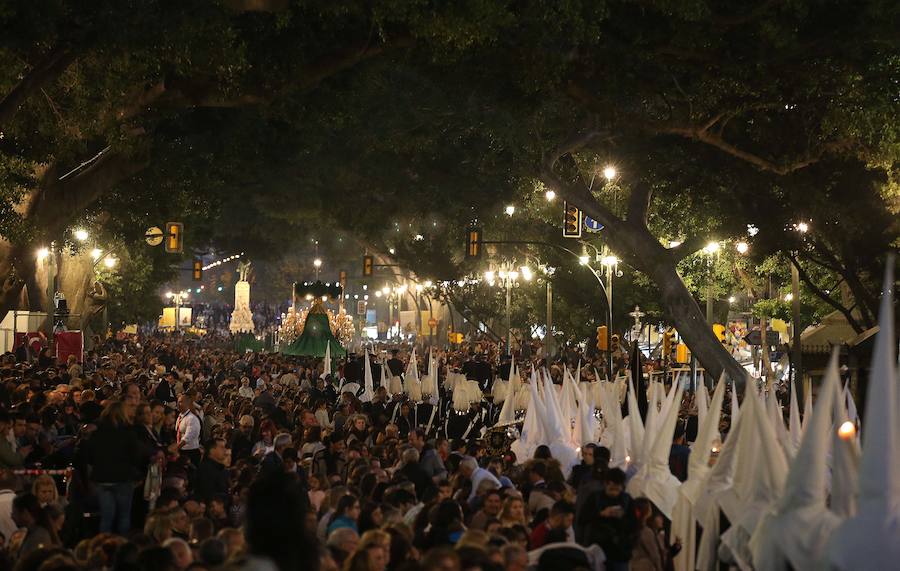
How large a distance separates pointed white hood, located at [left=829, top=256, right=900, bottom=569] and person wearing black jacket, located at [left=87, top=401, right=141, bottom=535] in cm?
724

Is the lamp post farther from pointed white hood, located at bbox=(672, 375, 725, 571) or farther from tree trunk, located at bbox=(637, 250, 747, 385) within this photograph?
pointed white hood, located at bbox=(672, 375, 725, 571)

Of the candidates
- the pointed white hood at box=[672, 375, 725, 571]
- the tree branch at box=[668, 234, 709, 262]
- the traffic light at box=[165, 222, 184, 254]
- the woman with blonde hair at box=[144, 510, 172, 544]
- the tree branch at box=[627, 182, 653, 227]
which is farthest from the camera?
the traffic light at box=[165, 222, 184, 254]

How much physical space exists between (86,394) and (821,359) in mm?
17985

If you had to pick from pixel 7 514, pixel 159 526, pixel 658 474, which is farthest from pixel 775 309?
pixel 159 526

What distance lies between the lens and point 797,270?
34.1 metres

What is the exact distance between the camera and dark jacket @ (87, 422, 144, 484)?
12.9 metres

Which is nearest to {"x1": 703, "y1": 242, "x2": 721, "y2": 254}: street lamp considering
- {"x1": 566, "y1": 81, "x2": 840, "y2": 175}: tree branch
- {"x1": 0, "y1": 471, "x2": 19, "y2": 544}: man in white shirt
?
{"x1": 566, "y1": 81, "x2": 840, "y2": 175}: tree branch

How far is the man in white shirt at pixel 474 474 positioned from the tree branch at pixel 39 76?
22.5 ft

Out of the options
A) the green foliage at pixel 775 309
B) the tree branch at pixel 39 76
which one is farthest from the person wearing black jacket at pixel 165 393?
the green foliage at pixel 775 309

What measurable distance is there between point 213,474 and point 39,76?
612 cm

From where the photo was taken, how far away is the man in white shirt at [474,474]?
12248 mm

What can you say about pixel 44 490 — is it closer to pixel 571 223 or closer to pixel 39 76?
pixel 39 76

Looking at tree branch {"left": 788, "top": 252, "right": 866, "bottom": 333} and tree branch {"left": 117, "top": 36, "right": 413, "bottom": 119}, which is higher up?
tree branch {"left": 117, "top": 36, "right": 413, "bottom": 119}

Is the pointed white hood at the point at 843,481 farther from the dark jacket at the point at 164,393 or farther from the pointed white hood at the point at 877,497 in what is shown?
the dark jacket at the point at 164,393
